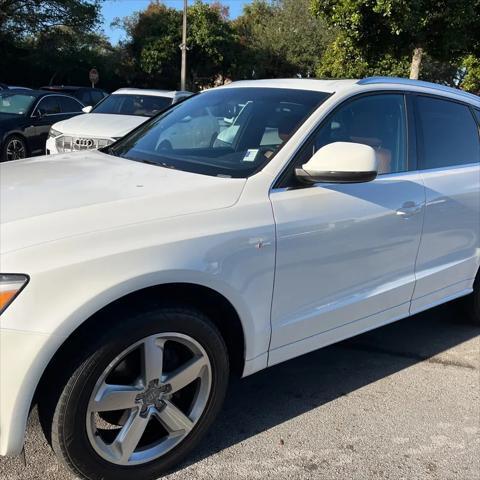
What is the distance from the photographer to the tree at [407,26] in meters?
11.7

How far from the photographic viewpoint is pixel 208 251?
241cm

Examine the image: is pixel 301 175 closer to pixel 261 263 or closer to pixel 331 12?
pixel 261 263

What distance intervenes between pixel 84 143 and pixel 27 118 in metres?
2.95

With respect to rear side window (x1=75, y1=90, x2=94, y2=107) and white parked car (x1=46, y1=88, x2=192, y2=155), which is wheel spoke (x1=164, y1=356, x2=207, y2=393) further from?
rear side window (x1=75, y1=90, x2=94, y2=107)

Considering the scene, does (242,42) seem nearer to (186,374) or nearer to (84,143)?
(84,143)

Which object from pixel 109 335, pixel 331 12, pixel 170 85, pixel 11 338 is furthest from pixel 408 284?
pixel 170 85

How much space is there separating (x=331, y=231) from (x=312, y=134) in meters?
0.51

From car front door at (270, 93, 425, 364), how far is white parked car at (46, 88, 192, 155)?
3.95 metres

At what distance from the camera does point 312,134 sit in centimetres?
296

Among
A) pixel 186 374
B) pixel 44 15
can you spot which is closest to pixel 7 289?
pixel 186 374

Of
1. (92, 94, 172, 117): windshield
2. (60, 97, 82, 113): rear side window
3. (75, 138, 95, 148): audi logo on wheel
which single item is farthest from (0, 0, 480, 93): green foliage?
(75, 138, 95, 148): audi logo on wheel

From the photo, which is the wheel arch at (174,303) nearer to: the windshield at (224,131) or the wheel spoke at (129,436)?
the wheel spoke at (129,436)

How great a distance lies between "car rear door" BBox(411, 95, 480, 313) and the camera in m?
3.57

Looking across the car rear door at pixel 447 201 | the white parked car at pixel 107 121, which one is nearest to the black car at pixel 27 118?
the white parked car at pixel 107 121
